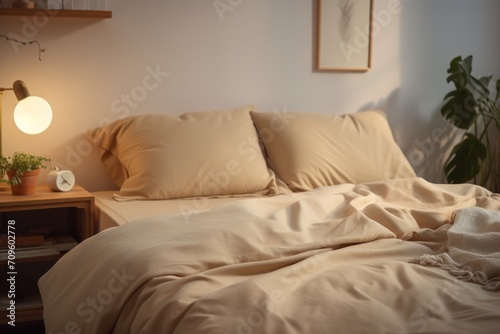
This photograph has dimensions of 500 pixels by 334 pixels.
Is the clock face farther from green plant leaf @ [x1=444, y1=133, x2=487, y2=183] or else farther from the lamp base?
green plant leaf @ [x1=444, y1=133, x2=487, y2=183]

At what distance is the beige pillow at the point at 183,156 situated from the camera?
2.99 m

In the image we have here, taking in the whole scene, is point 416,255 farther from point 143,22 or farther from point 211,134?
point 143,22

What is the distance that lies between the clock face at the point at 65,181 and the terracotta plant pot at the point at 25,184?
0.11m

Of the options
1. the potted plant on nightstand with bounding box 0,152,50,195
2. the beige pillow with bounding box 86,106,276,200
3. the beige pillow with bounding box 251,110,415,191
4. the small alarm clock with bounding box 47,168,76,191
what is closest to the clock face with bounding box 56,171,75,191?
the small alarm clock with bounding box 47,168,76,191

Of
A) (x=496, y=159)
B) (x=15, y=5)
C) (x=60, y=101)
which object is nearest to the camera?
(x=15, y=5)

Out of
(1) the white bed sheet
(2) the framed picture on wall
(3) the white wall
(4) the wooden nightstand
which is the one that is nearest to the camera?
(1) the white bed sheet

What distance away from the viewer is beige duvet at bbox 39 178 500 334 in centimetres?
147

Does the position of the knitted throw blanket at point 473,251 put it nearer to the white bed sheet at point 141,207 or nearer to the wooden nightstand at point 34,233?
the white bed sheet at point 141,207

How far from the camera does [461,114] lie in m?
3.94

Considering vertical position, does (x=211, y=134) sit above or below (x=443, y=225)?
above

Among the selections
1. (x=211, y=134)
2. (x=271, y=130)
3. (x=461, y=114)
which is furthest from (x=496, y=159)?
(x=211, y=134)

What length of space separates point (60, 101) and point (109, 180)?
45 centimetres

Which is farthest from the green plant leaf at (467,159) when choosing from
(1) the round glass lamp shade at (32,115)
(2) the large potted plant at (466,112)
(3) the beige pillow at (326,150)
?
(1) the round glass lamp shade at (32,115)

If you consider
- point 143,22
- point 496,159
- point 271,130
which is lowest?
point 496,159
